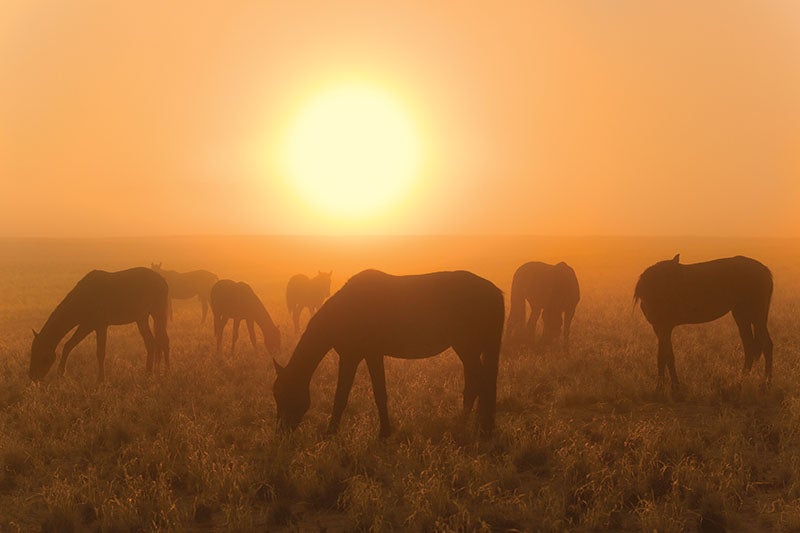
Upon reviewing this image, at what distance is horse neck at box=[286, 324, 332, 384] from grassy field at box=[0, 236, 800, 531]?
3.32 ft

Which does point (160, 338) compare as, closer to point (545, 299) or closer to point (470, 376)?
point (470, 376)

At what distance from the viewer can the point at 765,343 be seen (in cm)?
993

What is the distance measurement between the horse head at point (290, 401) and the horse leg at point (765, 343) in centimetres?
912

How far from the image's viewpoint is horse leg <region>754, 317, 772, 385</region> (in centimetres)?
977

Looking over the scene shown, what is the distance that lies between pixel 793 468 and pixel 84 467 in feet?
32.3

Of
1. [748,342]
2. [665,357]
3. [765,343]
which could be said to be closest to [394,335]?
[665,357]

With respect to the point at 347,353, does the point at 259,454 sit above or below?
below

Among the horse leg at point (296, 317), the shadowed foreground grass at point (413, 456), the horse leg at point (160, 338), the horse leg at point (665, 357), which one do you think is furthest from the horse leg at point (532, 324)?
the horse leg at point (160, 338)

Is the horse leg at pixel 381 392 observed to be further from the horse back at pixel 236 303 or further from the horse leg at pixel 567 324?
the horse back at pixel 236 303

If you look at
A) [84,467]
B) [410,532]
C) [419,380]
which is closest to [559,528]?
[410,532]

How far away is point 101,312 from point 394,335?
24.9 feet

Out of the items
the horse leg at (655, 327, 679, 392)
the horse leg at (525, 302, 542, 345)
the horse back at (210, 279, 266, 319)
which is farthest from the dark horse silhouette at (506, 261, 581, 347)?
the horse back at (210, 279, 266, 319)

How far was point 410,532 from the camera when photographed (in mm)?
5176

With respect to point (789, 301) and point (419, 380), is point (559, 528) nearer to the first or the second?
point (419, 380)
